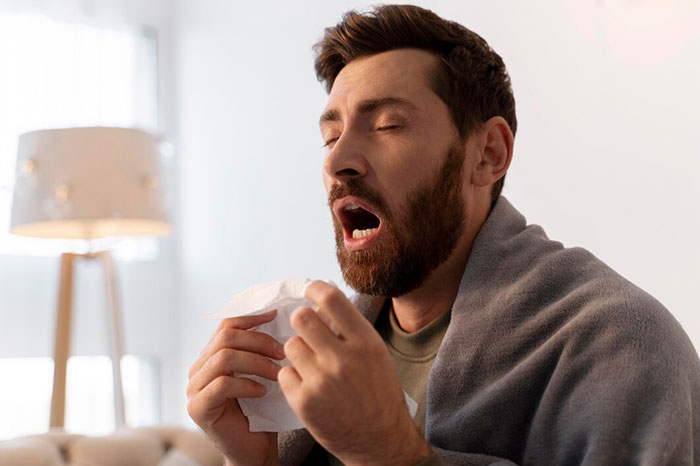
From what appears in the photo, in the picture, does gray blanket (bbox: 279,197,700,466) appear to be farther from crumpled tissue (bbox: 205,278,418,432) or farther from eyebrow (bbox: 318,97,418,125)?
eyebrow (bbox: 318,97,418,125)

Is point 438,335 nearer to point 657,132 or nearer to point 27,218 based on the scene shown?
point 657,132

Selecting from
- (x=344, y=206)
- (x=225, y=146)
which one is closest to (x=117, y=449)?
(x=344, y=206)

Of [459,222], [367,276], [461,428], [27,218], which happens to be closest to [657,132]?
[459,222]

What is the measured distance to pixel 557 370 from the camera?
99cm

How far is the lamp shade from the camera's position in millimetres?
2408

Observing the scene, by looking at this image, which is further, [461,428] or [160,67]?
[160,67]

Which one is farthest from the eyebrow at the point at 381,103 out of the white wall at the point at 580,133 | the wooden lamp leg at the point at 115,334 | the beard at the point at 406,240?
the wooden lamp leg at the point at 115,334

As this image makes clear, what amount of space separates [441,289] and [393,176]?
0.18 meters

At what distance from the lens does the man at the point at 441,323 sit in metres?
0.84

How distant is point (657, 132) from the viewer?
1939 millimetres

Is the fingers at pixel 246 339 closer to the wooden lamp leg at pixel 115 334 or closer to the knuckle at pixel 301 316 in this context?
the knuckle at pixel 301 316

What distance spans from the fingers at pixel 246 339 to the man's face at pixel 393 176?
0.22m

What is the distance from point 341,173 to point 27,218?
156 centimetres

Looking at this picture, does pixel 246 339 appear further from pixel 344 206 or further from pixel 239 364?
pixel 344 206
